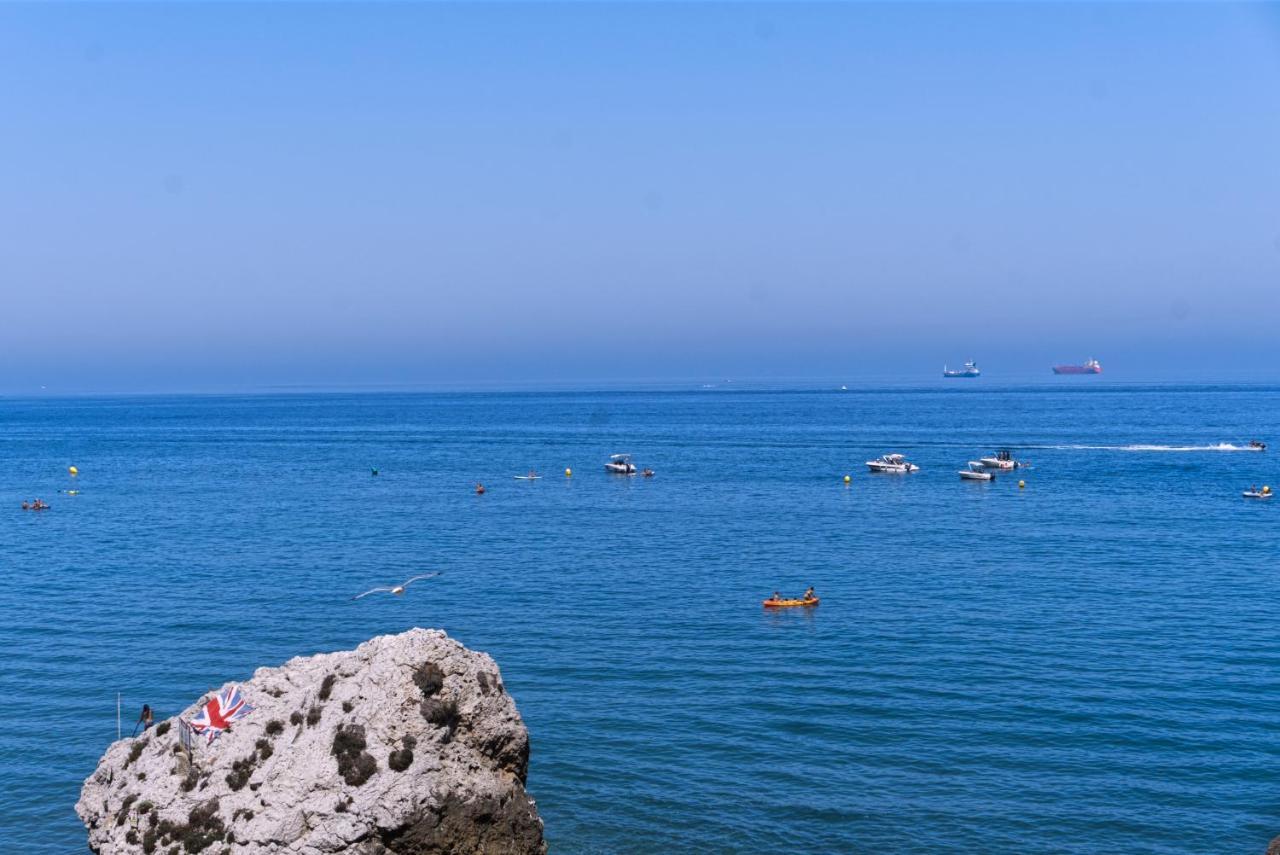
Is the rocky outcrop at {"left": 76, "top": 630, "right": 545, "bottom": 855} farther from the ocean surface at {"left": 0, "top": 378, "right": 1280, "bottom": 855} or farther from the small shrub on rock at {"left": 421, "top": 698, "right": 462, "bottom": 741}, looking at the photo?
the ocean surface at {"left": 0, "top": 378, "right": 1280, "bottom": 855}

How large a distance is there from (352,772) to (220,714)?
437cm

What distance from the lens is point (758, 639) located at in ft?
170

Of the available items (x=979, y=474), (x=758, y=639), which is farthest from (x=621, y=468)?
(x=758, y=639)

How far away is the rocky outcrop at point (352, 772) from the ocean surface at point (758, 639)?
6.88 metres

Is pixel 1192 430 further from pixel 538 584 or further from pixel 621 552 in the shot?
pixel 538 584

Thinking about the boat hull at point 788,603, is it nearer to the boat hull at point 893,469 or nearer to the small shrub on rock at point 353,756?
the small shrub on rock at point 353,756

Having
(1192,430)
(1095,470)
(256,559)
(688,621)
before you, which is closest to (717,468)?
(1095,470)

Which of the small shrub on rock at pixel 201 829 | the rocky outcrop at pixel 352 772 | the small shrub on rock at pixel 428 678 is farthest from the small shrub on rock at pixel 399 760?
the small shrub on rock at pixel 201 829

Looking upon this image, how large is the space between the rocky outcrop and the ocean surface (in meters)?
6.88

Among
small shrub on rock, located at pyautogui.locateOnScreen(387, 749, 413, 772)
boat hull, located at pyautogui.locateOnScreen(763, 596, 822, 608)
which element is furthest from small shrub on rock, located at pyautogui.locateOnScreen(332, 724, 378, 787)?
boat hull, located at pyautogui.locateOnScreen(763, 596, 822, 608)

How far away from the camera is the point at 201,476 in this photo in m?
130

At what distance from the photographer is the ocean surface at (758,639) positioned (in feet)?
109

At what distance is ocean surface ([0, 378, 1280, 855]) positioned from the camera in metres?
33.2

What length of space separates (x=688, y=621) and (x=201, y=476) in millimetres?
91171
